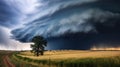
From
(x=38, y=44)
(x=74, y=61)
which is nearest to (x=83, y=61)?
(x=74, y=61)

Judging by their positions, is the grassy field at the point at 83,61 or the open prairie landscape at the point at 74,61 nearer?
the grassy field at the point at 83,61

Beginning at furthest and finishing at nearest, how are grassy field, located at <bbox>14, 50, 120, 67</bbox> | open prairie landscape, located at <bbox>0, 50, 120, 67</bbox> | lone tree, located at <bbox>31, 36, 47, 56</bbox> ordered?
1. lone tree, located at <bbox>31, 36, 47, 56</bbox>
2. open prairie landscape, located at <bbox>0, 50, 120, 67</bbox>
3. grassy field, located at <bbox>14, 50, 120, 67</bbox>

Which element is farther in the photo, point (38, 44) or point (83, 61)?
point (38, 44)

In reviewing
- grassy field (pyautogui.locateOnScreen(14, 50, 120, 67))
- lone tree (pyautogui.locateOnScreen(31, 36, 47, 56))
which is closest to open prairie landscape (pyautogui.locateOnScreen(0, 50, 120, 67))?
grassy field (pyautogui.locateOnScreen(14, 50, 120, 67))

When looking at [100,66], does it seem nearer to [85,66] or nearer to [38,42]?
[85,66]

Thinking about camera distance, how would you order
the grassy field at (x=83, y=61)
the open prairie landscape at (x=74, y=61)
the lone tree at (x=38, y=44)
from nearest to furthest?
the grassy field at (x=83, y=61) → the open prairie landscape at (x=74, y=61) → the lone tree at (x=38, y=44)

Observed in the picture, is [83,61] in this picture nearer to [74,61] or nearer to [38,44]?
[74,61]

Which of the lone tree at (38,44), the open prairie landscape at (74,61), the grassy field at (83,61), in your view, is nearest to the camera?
the grassy field at (83,61)

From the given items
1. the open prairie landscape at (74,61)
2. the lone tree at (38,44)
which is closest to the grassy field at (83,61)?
the open prairie landscape at (74,61)

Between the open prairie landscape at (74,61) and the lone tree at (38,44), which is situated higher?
the lone tree at (38,44)

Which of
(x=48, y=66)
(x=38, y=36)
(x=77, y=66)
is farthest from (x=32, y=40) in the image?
(x=77, y=66)

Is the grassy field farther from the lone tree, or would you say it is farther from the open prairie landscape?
the lone tree

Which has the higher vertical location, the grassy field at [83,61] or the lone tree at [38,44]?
the lone tree at [38,44]

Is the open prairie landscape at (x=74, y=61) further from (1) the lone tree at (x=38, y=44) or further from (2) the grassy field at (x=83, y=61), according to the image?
(1) the lone tree at (x=38, y=44)
